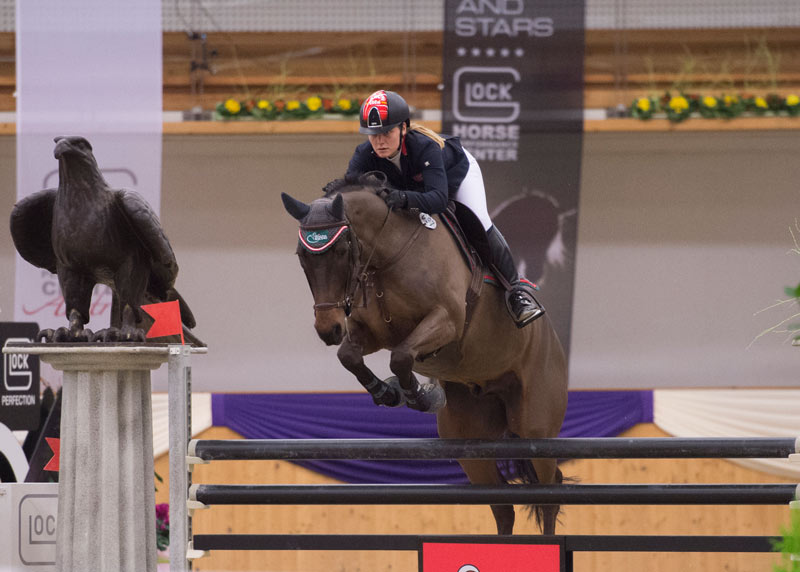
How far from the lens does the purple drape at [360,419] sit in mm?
5793

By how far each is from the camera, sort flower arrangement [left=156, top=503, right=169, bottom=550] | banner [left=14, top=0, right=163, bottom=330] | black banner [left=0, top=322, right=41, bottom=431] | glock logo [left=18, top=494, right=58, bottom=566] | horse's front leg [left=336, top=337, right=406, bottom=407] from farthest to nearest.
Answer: banner [left=14, top=0, right=163, bottom=330] → flower arrangement [left=156, top=503, right=169, bottom=550] → black banner [left=0, top=322, right=41, bottom=431] → glock logo [left=18, top=494, right=58, bottom=566] → horse's front leg [left=336, top=337, right=406, bottom=407]

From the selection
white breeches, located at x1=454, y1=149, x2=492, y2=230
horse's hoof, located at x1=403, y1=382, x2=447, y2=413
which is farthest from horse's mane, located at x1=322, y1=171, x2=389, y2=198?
horse's hoof, located at x1=403, y1=382, x2=447, y2=413

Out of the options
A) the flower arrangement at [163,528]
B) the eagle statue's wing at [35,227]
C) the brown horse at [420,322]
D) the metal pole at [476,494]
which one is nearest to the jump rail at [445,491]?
the metal pole at [476,494]

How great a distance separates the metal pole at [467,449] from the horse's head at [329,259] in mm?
353

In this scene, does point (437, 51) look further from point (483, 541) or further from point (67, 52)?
point (483, 541)

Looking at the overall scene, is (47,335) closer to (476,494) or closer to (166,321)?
(166,321)

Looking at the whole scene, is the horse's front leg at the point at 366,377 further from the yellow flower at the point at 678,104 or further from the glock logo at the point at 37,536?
the yellow flower at the point at 678,104

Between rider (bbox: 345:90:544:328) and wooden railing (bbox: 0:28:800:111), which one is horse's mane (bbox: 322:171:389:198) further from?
wooden railing (bbox: 0:28:800:111)

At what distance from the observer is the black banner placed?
4.13m

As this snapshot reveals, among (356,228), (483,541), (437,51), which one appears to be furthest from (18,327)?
(437,51)

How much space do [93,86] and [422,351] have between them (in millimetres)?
3040

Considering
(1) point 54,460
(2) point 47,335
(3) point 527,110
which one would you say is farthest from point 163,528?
(3) point 527,110

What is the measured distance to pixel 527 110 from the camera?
5.89 metres

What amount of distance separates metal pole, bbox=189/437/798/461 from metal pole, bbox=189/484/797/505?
0.34 feet
